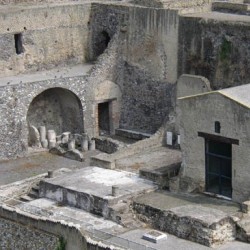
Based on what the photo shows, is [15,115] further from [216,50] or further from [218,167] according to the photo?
[218,167]

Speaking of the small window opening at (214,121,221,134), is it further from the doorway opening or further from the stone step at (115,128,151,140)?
the stone step at (115,128,151,140)

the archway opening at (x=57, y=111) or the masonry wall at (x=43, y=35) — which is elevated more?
the masonry wall at (x=43, y=35)

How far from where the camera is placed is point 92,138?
3794cm

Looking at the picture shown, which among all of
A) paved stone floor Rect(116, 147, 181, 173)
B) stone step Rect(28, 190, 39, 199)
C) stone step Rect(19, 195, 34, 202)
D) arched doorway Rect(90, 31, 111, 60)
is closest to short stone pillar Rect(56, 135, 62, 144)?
arched doorway Rect(90, 31, 111, 60)

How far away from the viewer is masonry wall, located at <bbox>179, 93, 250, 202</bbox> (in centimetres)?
2562

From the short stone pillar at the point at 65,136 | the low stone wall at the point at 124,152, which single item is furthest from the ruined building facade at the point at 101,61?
the low stone wall at the point at 124,152

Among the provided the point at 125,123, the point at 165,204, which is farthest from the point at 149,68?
the point at 165,204

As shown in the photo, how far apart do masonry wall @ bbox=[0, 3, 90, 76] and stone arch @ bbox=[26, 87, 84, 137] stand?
1488 millimetres

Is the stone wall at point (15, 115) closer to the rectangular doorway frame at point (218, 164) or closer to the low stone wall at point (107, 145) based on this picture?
the low stone wall at point (107, 145)

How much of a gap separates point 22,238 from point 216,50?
12.1 m

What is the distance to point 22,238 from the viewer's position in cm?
2717

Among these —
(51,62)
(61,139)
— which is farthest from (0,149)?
(51,62)

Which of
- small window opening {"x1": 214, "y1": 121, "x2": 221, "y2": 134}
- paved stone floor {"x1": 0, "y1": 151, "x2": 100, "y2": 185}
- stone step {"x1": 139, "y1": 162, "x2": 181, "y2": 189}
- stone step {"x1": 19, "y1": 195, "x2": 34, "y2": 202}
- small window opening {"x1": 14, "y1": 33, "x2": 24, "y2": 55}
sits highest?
small window opening {"x1": 14, "y1": 33, "x2": 24, "y2": 55}

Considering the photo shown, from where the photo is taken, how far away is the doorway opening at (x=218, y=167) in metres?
26.2
